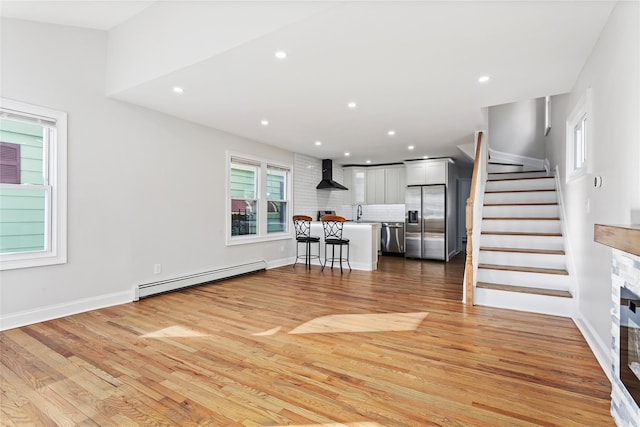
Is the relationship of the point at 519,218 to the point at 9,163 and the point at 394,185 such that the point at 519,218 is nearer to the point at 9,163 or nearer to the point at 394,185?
the point at 394,185

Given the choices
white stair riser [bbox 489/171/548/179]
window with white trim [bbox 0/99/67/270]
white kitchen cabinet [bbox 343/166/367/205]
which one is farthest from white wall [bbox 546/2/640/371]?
white kitchen cabinet [bbox 343/166/367/205]

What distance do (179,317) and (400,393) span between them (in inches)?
95.7

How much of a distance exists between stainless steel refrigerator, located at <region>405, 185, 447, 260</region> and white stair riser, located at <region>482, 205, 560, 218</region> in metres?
2.44

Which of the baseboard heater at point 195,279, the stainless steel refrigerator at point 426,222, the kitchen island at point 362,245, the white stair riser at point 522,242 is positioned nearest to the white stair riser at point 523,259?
the white stair riser at point 522,242

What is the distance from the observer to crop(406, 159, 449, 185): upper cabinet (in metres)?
7.47

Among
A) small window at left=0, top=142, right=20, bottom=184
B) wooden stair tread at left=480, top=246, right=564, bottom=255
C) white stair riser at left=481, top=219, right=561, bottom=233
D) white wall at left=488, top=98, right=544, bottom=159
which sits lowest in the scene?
wooden stair tread at left=480, top=246, right=564, bottom=255

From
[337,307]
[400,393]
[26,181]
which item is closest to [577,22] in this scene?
[400,393]

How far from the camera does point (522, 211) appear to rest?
4727mm

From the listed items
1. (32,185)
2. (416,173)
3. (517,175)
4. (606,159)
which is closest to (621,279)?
(606,159)

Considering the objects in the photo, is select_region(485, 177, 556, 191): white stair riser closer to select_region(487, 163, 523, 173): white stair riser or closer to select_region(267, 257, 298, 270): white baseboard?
select_region(487, 163, 523, 173): white stair riser

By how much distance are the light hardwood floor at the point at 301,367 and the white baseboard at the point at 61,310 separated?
0.13m

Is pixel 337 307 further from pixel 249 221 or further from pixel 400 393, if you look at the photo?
pixel 249 221

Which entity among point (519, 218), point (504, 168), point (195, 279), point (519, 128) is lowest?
point (195, 279)

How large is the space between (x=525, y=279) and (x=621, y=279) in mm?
2419
